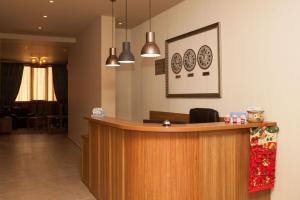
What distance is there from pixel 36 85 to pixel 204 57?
11117 mm

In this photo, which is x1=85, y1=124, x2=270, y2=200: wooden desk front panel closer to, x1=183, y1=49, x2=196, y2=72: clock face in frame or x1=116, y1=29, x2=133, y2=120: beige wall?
x1=183, y1=49, x2=196, y2=72: clock face in frame

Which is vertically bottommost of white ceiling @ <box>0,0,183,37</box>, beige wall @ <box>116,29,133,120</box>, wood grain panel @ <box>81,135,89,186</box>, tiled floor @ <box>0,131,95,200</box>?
tiled floor @ <box>0,131,95,200</box>

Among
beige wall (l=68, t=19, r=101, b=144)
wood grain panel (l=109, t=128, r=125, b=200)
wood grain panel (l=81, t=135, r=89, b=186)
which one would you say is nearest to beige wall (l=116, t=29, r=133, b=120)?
beige wall (l=68, t=19, r=101, b=144)

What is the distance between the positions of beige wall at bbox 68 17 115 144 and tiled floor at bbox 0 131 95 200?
2.92 ft

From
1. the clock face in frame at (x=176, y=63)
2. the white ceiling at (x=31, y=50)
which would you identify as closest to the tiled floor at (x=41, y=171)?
the clock face in frame at (x=176, y=63)

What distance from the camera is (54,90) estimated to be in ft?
45.9

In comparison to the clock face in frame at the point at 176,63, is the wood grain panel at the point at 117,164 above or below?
below

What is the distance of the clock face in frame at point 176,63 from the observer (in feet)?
17.5

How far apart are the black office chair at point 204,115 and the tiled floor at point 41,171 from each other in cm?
191

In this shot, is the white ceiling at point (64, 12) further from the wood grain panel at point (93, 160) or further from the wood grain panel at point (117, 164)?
the wood grain panel at point (117, 164)

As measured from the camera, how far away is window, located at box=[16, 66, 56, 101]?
1343 centimetres

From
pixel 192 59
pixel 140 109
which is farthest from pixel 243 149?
pixel 140 109

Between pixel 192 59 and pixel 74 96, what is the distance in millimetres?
4958

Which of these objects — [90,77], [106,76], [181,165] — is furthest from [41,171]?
[181,165]
